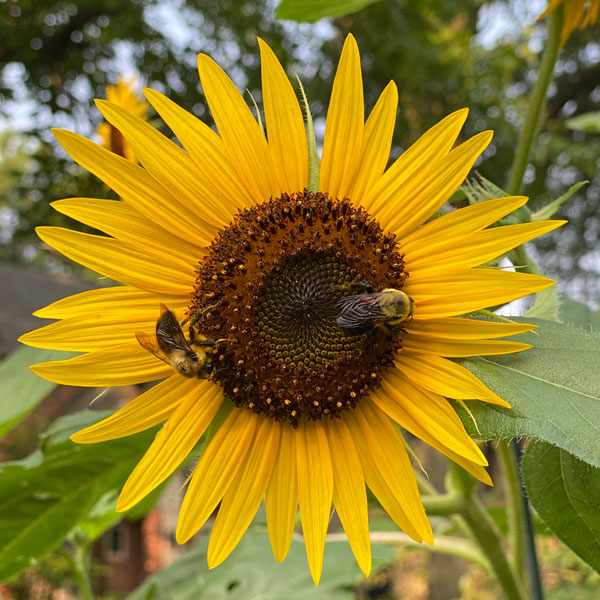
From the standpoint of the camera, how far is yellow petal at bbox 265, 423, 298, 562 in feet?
3.21

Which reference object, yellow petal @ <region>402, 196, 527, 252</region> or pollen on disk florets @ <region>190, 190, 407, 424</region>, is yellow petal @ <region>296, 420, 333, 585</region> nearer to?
pollen on disk florets @ <region>190, 190, 407, 424</region>

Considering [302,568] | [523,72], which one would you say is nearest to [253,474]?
[302,568]

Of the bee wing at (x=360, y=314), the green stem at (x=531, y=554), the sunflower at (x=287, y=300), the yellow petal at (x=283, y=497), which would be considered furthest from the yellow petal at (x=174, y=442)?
the green stem at (x=531, y=554)

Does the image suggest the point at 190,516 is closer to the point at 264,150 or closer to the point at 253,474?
the point at 253,474

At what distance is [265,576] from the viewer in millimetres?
1684

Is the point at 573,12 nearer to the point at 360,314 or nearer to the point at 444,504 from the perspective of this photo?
the point at 360,314

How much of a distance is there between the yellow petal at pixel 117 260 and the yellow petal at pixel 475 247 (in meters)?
0.37

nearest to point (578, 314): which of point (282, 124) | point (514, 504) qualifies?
point (514, 504)

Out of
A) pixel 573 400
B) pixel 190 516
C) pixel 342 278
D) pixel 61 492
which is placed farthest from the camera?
pixel 61 492

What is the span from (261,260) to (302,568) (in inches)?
37.2

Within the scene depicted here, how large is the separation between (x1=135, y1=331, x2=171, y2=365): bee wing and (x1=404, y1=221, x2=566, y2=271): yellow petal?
38 cm

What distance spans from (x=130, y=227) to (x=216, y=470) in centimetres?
38

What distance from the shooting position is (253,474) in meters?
1.01

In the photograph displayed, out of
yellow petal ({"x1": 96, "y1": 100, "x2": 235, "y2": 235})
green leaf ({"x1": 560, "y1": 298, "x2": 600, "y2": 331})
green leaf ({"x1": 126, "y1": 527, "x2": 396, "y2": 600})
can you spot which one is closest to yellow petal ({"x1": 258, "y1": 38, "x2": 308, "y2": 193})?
yellow petal ({"x1": 96, "y1": 100, "x2": 235, "y2": 235})
